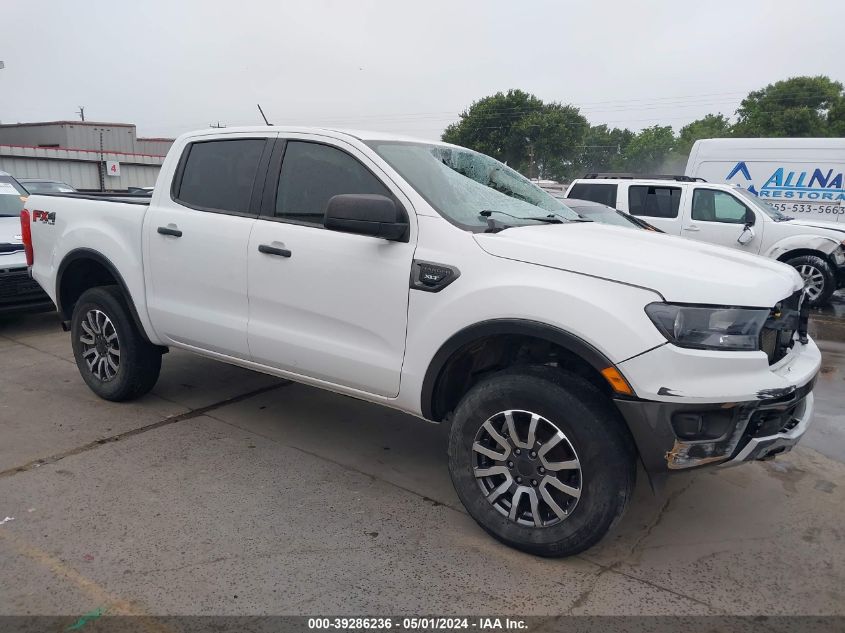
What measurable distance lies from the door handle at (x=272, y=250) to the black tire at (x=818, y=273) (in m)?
8.70

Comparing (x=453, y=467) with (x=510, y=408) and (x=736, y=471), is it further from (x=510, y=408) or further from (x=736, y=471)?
(x=736, y=471)

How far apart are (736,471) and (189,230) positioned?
11.9 feet

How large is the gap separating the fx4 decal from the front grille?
4.73m

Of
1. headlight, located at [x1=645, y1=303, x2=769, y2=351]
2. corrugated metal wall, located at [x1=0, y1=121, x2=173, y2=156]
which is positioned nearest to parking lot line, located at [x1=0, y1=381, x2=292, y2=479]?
headlight, located at [x1=645, y1=303, x2=769, y2=351]

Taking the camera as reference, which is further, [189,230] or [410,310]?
[189,230]

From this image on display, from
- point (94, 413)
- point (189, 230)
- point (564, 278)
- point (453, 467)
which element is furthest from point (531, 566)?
point (94, 413)

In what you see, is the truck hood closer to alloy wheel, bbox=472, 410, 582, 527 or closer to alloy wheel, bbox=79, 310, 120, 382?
alloy wheel, bbox=472, 410, 582, 527

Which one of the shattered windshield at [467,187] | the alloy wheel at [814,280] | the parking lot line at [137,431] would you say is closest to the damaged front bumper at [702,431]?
the shattered windshield at [467,187]

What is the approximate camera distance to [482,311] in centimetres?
297

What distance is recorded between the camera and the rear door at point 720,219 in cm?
993

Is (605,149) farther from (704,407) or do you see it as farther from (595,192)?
(704,407)

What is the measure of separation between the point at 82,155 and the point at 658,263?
1267 inches

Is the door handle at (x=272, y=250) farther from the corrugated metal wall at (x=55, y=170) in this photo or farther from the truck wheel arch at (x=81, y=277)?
the corrugated metal wall at (x=55, y=170)

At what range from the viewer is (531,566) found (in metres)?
2.94
